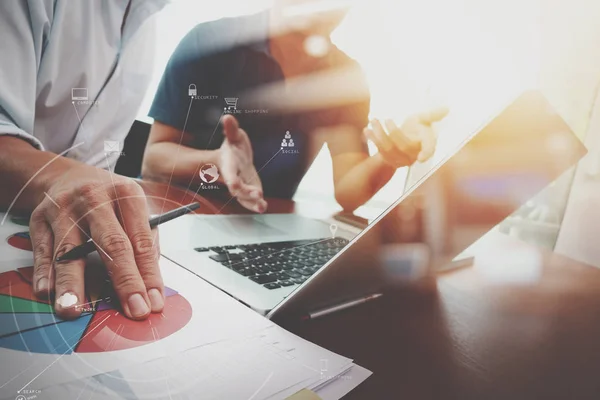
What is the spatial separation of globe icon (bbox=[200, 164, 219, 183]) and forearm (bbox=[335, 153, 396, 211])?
0.36 metres

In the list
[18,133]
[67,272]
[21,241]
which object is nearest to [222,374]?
[67,272]

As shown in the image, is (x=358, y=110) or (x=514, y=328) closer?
(x=514, y=328)

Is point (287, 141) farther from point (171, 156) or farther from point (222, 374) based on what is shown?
point (222, 374)

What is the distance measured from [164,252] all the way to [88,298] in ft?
0.41

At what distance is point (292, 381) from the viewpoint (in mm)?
217

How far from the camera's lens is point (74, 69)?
1.43 ft

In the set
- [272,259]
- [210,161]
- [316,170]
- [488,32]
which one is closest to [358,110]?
[316,170]

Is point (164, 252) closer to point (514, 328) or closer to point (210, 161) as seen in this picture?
point (210, 161)

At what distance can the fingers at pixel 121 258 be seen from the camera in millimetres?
266

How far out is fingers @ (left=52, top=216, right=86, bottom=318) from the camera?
0.82 feet

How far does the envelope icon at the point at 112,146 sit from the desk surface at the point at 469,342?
30 centimetres

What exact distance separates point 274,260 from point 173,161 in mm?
324

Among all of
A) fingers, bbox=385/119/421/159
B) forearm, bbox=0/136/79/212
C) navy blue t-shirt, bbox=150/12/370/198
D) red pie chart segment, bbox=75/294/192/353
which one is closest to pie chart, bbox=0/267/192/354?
red pie chart segment, bbox=75/294/192/353

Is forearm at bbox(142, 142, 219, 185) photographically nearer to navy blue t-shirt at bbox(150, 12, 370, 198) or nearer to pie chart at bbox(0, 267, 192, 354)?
navy blue t-shirt at bbox(150, 12, 370, 198)
